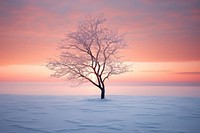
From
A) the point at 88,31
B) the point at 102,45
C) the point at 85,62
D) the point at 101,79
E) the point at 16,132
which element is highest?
the point at 88,31

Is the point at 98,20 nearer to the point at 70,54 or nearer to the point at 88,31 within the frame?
the point at 88,31

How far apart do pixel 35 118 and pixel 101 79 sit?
453 inches

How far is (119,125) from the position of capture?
10.4 metres

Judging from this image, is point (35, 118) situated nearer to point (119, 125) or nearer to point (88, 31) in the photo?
point (119, 125)

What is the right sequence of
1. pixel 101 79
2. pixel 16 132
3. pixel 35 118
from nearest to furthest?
pixel 16 132, pixel 35 118, pixel 101 79

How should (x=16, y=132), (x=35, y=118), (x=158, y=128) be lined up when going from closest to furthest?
(x=16, y=132) < (x=158, y=128) < (x=35, y=118)

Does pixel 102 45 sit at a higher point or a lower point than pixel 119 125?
higher

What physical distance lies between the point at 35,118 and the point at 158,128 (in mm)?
6484

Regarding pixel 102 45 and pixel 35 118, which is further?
pixel 102 45

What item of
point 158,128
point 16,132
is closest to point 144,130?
point 158,128

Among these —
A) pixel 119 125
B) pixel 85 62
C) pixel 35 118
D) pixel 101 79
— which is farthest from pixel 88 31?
pixel 119 125

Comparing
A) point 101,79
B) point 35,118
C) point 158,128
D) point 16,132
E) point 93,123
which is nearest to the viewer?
point 16,132

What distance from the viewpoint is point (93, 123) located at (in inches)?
425

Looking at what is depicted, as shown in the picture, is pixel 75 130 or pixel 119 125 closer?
pixel 75 130
